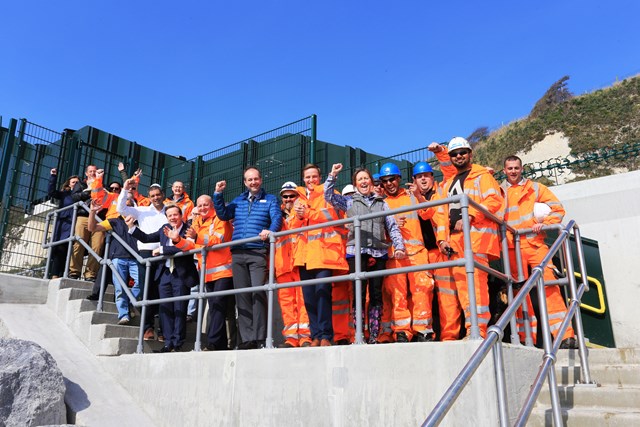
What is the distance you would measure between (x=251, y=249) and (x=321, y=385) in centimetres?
170

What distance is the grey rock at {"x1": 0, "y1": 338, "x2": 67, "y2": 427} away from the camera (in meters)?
4.47

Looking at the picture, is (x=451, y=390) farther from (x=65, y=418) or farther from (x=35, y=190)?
(x=35, y=190)

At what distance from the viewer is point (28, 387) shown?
15.0 ft

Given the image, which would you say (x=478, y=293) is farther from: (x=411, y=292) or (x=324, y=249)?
(x=324, y=249)

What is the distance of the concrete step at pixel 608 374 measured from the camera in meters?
3.86

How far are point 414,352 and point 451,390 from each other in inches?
46.0

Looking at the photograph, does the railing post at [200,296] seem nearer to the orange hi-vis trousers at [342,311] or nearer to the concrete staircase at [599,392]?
the orange hi-vis trousers at [342,311]

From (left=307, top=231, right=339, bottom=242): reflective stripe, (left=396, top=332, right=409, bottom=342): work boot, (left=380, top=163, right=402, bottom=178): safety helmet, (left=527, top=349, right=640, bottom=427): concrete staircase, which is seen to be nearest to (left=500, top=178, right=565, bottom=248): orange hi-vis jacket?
(left=380, top=163, right=402, bottom=178): safety helmet

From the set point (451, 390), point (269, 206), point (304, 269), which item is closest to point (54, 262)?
point (269, 206)

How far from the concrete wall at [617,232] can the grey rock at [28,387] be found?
21.6ft

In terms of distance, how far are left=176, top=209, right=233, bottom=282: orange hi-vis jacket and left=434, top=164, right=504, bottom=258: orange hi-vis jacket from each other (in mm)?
2203

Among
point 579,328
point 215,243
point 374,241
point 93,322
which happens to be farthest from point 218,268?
point 579,328

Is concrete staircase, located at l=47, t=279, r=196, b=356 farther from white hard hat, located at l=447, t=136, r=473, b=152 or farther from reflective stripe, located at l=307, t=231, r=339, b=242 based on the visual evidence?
white hard hat, located at l=447, t=136, r=473, b=152

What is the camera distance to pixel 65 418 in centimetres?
477
